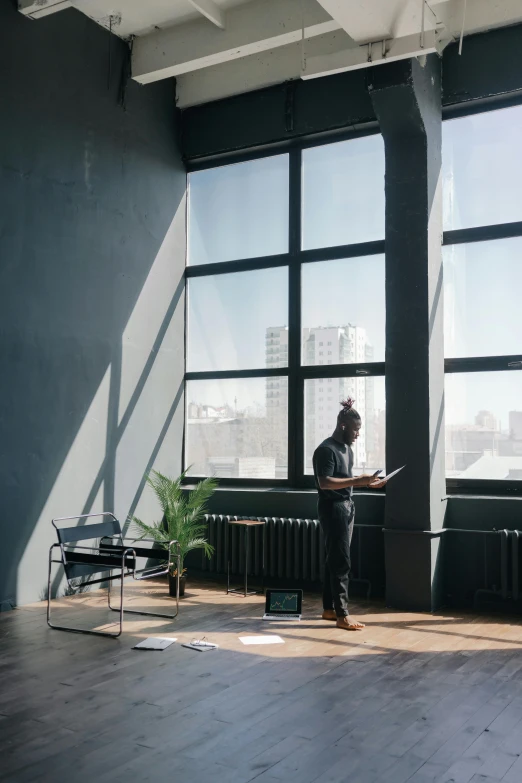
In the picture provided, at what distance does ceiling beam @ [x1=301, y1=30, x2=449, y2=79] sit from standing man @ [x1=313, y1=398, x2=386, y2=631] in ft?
9.28

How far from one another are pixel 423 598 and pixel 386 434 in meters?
1.42

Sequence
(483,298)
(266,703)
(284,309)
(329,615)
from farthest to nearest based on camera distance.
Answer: (284,309) → (483,298) → (329,615) → (266,703)

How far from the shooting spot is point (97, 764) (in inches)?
127

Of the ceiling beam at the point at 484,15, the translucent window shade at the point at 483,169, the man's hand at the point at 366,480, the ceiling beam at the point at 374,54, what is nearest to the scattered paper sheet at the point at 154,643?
the man's hand at the point at 366,480

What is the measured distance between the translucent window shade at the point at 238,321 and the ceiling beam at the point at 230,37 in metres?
2.12

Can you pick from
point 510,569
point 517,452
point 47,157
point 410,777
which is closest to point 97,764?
point 410,777

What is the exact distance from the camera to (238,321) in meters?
8.20

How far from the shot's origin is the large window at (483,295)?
674 centimetres

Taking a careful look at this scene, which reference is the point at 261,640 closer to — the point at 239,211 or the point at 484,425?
the point at 484,425


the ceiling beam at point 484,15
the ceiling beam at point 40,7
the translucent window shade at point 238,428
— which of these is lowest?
the translucent window shade at point 238,428

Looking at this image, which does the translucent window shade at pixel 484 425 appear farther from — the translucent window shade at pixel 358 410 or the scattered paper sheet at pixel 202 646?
the scattered paper sheet at pixel 202 646

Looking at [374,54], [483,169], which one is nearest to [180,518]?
[483,169]

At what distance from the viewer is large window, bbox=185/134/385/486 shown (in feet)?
24.5

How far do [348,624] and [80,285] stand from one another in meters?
3.86
